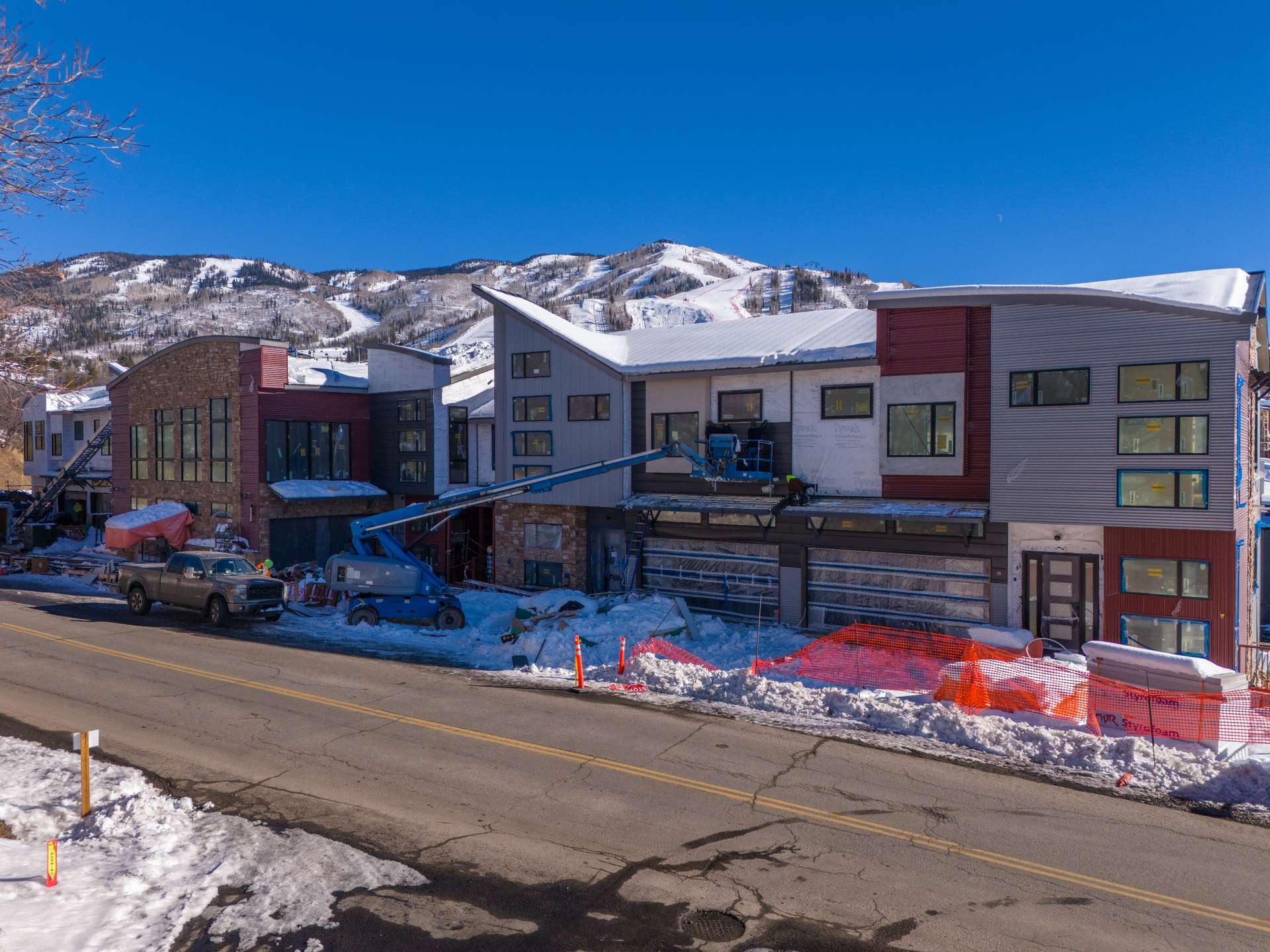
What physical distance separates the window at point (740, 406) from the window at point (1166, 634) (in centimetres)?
1150

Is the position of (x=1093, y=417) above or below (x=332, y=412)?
below

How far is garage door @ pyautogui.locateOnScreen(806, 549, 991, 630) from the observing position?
78.0 feet

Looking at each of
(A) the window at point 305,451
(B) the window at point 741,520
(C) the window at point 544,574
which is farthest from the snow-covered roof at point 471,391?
(B) the window at point 741,520

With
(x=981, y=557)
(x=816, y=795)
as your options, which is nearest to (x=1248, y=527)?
(x=981, y=557)

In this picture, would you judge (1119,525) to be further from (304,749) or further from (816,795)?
(304,749)

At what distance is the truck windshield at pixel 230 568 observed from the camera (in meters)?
26.6

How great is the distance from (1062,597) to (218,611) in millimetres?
23610

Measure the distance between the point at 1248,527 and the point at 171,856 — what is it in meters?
26.4

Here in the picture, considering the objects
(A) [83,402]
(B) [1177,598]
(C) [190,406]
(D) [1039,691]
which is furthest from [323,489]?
(B) [1177,598]

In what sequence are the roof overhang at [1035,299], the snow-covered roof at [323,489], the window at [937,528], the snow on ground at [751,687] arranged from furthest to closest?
1. the snow-covered roof at [323,489]
2. the window at [937,528]
3. the roof overhang at [1035,299]
4. the snow on ground at [751,687]

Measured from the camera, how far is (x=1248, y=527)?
Result: 23.9m

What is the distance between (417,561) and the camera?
27.1 m

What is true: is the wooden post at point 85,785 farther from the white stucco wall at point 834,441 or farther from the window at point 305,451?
the window at point 305,451

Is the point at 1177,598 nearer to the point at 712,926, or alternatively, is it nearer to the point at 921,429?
the point at 921,429
